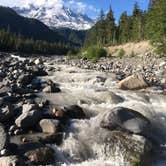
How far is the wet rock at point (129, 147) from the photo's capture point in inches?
599

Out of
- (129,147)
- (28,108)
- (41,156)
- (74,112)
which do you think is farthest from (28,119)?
(129,147)

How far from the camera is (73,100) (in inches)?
892

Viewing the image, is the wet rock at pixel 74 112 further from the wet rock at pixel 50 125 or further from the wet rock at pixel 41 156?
the wet rock at pixel 41 156

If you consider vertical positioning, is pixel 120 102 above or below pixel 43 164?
above

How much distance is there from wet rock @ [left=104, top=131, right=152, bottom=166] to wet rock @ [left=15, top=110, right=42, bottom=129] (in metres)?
3.32

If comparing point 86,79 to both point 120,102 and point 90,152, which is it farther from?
point 90,152

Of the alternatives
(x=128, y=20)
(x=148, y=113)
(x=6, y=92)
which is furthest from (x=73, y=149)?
(x=128, y=20)

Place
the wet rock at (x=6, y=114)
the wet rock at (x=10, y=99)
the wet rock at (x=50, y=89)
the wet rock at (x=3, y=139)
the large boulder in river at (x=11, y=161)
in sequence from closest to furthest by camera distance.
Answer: the large boulder in river at (x=11, y=161) → the wet rock at (x=3, y=139) → the wet rock at (x=6, y=114) → the wet rock at (x=10, y=99) → the wet rock at (x=50, y=89)

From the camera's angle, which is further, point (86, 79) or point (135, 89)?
point (86, 79)

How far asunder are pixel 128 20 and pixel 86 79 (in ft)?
255

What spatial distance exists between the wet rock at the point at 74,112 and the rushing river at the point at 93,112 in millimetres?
457

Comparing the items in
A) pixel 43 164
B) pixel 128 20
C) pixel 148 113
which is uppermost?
pixel 128 20

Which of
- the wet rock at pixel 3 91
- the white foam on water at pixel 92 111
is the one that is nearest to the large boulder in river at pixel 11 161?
the white foam on water at pixel 92 111

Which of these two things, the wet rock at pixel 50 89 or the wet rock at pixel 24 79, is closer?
the wet rock at pixel 50 89
